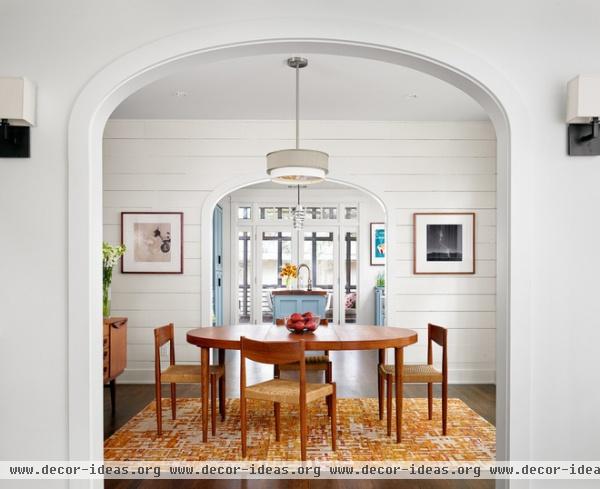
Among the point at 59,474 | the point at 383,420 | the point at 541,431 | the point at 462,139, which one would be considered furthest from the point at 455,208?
the point at 59,474

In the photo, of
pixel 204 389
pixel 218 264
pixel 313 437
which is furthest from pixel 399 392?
pixel 218 264

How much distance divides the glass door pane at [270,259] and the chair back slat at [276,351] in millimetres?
6233

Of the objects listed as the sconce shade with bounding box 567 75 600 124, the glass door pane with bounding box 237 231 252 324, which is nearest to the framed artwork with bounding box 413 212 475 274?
the sconce shade with bounding box 567 75 600 124

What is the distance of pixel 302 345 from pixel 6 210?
5.84ft

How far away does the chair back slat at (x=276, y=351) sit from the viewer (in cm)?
321

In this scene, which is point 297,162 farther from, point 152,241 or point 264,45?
point 152,241

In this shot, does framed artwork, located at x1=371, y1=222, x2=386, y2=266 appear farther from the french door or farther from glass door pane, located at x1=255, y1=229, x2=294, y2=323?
glass door pane, located at x1=255, y1=229, x2=294, y2=323

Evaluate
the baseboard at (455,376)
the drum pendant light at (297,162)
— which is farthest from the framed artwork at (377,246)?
the drum pendant light at (297,162)

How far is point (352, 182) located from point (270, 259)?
431 centimetres

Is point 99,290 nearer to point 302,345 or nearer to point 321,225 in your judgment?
point 302,345

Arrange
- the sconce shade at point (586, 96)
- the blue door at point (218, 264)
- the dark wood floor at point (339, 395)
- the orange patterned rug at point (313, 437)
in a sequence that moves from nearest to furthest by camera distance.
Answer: the sconce shade at point (586, 96) → the dark wood floor at point (339, 395) → the orange patterned rug at point (313, 437) → the blue door at point (218, 264)

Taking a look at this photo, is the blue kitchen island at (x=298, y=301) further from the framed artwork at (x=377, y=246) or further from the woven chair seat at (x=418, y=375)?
the woven chair seat at (x=418, y=375)

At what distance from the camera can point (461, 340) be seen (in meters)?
5.58

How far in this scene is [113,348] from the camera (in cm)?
431
